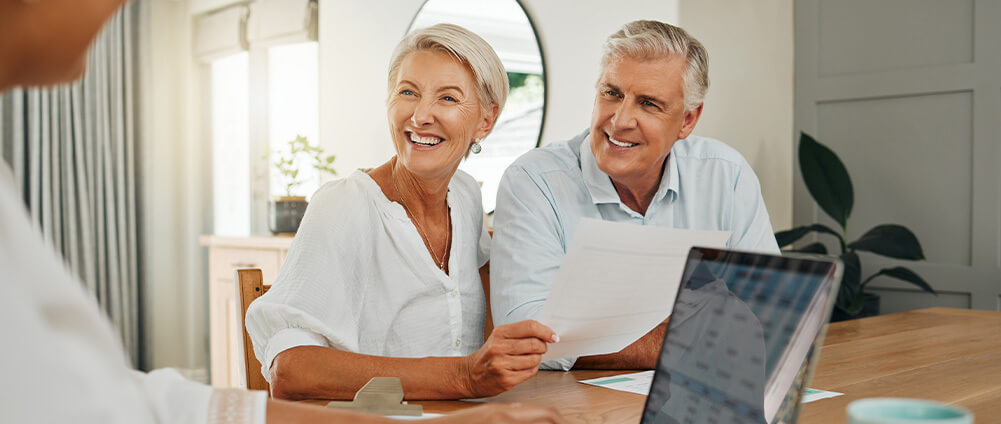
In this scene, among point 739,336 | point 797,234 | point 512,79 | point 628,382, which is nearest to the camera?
point 739,336

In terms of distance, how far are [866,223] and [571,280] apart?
2.01 metres

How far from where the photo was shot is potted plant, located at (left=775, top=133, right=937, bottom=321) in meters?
2.30

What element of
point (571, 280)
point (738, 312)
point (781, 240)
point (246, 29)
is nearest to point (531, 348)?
point (571, 280)

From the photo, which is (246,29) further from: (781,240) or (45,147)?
(781,240)

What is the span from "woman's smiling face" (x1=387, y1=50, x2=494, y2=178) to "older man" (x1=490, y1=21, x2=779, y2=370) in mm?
182

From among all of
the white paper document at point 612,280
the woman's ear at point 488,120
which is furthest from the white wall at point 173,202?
the white paper document at point 612,280

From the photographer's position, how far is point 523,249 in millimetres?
1427

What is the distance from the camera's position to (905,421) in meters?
0.45

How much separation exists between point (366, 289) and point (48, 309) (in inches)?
35.6

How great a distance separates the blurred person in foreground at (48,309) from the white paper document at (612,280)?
1.86 feet

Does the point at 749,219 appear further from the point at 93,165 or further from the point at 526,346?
the point at 93,165

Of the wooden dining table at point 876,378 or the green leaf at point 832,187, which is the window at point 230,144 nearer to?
the green leaf at point 832,187

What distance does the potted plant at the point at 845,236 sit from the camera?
2.30 metres

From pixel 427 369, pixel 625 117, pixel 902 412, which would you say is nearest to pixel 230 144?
pixel 625 117
